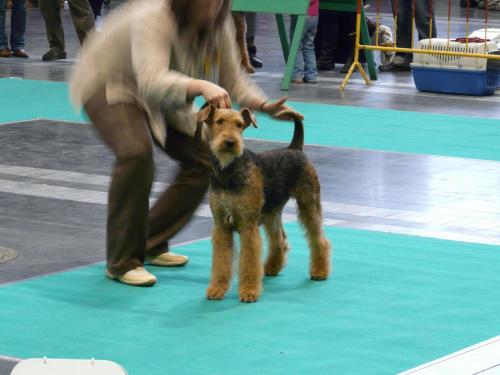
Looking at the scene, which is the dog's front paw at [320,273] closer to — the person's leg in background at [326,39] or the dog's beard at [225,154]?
the dog's beard at [225,154]

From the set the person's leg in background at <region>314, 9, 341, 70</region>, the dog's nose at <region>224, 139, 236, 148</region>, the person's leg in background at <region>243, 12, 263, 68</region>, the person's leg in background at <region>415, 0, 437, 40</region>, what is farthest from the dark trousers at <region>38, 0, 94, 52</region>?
the dog's nose at <region>224, 139, 236, 148</region>

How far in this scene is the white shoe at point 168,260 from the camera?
524cm

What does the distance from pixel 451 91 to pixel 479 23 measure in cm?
1049

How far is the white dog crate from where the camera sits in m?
11.7

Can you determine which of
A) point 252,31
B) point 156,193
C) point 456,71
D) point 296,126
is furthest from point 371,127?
point 252,31

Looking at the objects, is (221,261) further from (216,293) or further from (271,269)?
(271,269)

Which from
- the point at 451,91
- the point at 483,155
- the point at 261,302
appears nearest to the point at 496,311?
the point at 261,302

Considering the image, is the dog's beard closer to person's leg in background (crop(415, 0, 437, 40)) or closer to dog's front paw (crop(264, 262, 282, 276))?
dog's front paw (crop(264, 262, 282, 276))

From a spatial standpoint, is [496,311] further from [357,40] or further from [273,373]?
[357,40]

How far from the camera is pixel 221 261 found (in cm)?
458

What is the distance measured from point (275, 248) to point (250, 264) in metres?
0.50

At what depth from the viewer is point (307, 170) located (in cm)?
482

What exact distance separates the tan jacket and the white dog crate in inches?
285

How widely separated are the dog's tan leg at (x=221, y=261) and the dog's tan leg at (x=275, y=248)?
1.18 ft
